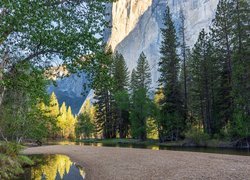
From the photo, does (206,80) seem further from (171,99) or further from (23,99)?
(23,99)

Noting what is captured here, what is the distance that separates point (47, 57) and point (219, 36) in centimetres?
3792

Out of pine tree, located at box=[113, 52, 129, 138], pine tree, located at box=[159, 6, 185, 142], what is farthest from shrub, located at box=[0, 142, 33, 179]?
pine tree, located at box=[113, 52, 129, 138]

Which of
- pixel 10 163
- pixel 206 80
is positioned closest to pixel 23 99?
pixel 10 163

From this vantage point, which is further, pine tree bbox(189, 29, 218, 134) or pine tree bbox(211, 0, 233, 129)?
pine tree bbox(189, 29, 218, 134)

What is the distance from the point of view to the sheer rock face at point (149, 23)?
119875mm

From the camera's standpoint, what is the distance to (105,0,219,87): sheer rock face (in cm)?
11988

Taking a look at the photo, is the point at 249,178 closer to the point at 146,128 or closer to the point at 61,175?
the point at 61,175

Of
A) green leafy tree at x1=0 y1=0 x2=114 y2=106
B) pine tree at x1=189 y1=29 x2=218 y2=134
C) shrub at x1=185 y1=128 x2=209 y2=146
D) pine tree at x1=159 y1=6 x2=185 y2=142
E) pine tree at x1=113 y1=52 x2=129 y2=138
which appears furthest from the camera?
pine tree at x1=113 y1=52 x2=129 y2=138

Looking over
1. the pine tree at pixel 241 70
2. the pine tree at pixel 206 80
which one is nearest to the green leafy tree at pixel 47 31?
the pine tree at pixel 241 70

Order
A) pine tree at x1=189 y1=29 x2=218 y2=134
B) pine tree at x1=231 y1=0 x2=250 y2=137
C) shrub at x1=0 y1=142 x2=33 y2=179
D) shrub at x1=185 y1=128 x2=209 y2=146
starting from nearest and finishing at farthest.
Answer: shrub at x1=0 y1=142 x2=33 y2=179 < pine tree at x1=231 y1=0 x2=250 y2=137 < shrub at x1=185 y1=128 x2=209 y2=146 < pine tree at x1=189 y1=29 x2=218 y2=134

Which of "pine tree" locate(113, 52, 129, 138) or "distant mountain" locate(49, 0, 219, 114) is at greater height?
"distant mountain" locate(49, 0, 219, 114)

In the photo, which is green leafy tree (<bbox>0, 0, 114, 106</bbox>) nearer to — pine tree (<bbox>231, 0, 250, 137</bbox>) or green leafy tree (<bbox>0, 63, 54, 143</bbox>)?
green leafy tree (<bbox>0, 63, 54, 143</bbox>)

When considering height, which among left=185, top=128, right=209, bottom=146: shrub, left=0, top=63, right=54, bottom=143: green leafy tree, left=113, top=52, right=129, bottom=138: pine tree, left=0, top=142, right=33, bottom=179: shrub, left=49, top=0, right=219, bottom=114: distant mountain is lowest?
left=0, top=142, right=33, bottom=179: shrub

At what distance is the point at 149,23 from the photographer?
147 meters
